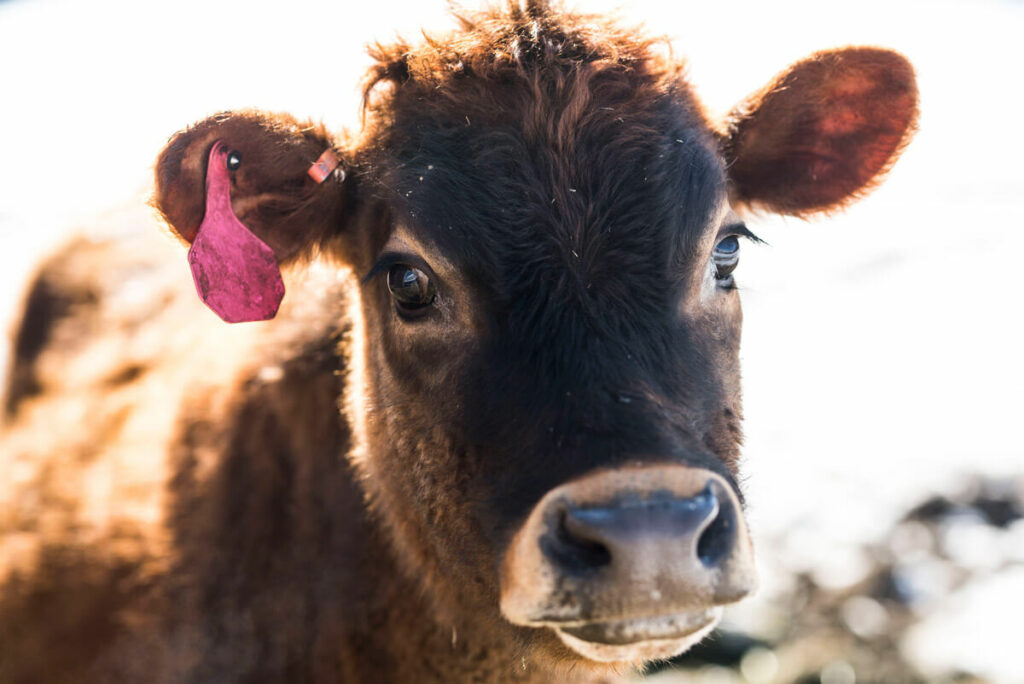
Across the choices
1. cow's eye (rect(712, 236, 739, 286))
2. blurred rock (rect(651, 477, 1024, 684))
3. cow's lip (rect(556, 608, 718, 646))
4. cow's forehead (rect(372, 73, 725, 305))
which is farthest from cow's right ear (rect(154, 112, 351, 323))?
blurred rock (rect(651, 477, 1024, 684))

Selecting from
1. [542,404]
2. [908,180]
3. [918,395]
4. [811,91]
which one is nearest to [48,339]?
[542,404]

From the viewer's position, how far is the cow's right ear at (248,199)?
2.66 metres

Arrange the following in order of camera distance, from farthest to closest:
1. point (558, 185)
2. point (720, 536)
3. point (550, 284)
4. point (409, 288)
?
point (409, 288) → point (558, 185) → point (550, 284) → point (720, 536)

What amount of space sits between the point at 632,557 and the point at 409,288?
3.50ft

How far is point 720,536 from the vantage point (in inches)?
80.4

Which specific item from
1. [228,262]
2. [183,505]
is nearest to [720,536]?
[228,262]

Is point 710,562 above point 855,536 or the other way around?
above

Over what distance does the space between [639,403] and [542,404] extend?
23 cm

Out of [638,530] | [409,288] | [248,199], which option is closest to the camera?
[638,530]

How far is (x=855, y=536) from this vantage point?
552 cm

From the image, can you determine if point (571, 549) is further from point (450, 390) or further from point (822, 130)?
point (822, 130)

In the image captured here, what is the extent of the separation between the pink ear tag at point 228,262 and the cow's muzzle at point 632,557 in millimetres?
1191

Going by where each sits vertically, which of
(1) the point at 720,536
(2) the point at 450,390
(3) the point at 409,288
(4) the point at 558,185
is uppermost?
(4) the point at 558,185

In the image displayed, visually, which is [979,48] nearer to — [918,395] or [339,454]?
[918,395]
